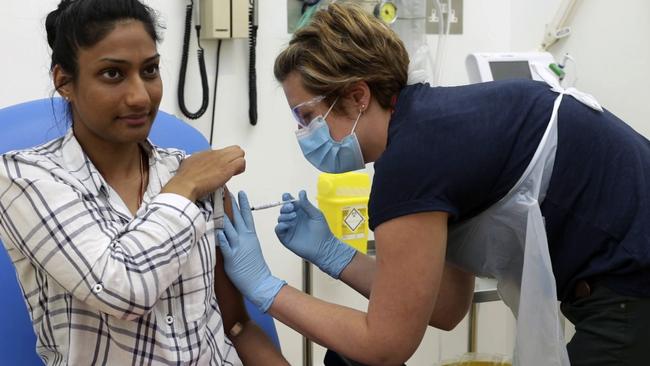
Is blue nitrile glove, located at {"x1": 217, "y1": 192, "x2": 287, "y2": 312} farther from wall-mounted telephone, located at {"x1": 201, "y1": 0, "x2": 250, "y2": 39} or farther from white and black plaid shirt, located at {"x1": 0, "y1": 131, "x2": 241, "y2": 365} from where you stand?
wall-mounted telephone, located at {"x1": 201, "y1": 0, "x2": 250, "y2": 39}

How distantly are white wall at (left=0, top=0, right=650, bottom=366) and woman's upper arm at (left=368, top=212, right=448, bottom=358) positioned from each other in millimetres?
1264

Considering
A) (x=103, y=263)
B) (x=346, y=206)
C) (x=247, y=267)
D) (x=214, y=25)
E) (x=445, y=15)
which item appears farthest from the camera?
(x=445, y=15)

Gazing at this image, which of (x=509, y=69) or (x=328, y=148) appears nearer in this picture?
(x=328, y=148)

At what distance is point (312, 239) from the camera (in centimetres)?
175

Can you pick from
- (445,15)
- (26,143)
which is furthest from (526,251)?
(445,15)

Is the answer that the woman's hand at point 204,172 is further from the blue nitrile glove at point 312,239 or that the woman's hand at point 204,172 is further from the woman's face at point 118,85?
the blue nitrile glove at point 312,239

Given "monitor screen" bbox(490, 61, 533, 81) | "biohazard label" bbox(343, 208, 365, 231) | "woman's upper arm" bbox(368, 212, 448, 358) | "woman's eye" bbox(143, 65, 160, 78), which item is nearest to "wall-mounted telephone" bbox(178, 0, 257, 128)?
"biohazard label" bbox(343, 208, 365, 231)

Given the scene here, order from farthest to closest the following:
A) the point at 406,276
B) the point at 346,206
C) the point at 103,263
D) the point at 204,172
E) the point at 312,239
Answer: the point at 346,206 < the point at 312,239 < the point at 204,172 < the point at 406,276 < the point at 103,263

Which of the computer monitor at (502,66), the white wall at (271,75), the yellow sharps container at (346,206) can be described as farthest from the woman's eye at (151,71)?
the computer monitor at (502,66)

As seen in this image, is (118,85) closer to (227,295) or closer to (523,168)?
(227,295)

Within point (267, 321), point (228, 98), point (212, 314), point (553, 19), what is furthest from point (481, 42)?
point (212, 314)

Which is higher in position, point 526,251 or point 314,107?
point 314,107

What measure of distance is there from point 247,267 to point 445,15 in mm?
1696

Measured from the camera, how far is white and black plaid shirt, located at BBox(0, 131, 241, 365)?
4.02 ft
